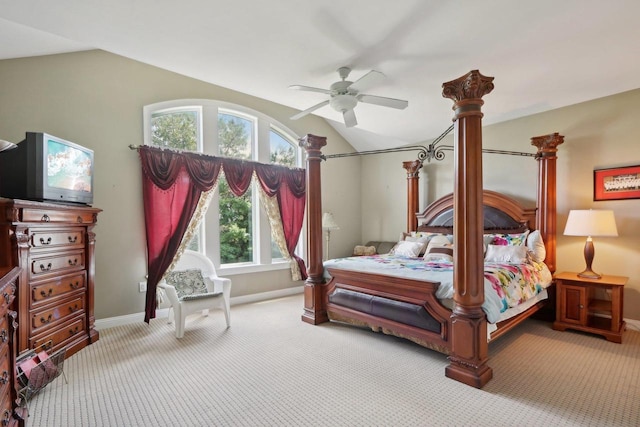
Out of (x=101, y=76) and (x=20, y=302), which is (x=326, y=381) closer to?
(x=20, y=302)

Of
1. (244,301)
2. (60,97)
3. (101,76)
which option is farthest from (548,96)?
(60,97)

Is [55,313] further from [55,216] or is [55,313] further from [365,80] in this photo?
[365,80]

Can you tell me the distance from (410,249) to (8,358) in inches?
159

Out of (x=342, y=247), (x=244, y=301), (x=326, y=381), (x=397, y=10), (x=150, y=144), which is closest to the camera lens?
(x=397, y=10)

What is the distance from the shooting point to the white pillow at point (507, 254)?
144 inches

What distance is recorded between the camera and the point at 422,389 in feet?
7.80

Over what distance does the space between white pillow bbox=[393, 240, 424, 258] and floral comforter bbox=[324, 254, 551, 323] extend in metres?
0.64

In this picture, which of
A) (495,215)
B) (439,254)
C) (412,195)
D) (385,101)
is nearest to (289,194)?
(412,195)

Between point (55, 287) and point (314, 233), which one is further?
point (314, 233)

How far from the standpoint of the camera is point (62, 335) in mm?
2953

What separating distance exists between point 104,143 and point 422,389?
4219mm

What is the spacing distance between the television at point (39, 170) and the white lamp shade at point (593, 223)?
5167mm

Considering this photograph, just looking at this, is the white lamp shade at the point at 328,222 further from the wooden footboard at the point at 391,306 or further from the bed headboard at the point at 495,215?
the wooden footboard at the point at 391,306

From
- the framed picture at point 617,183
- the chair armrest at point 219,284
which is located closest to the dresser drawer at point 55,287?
the chair armrest at point 219,284
